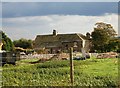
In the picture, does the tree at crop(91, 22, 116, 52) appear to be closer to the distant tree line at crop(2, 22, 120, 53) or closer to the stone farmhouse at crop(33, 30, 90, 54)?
the distant tree line at crop(2, 22, 120, 53)

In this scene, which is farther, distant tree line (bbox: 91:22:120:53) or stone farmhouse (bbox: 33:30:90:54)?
stone farmhouse (bbox: 33:30:90:54)

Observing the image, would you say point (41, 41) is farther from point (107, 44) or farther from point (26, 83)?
point (26, 83)

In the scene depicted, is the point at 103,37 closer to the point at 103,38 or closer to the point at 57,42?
the point at 103,38

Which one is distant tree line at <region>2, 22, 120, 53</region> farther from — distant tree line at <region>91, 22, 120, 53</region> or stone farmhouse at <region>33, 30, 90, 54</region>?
stone farmhouse at <region>33, 30, 90, 54</region>

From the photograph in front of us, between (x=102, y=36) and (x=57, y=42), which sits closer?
(x=102, y=36)

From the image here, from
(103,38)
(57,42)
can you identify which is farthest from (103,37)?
(57,42)

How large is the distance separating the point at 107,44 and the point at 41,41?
37.3 feet

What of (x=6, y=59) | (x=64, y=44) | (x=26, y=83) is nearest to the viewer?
(x=26, y=83)

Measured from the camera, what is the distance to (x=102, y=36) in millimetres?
35625

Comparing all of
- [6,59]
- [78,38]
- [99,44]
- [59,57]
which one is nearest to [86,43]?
[78,38]

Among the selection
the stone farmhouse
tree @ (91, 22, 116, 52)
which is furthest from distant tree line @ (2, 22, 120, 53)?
the stone farmhouse

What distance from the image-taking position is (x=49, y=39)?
143 ft

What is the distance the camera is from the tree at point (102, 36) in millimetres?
34959

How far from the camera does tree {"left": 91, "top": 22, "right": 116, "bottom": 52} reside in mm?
34959
